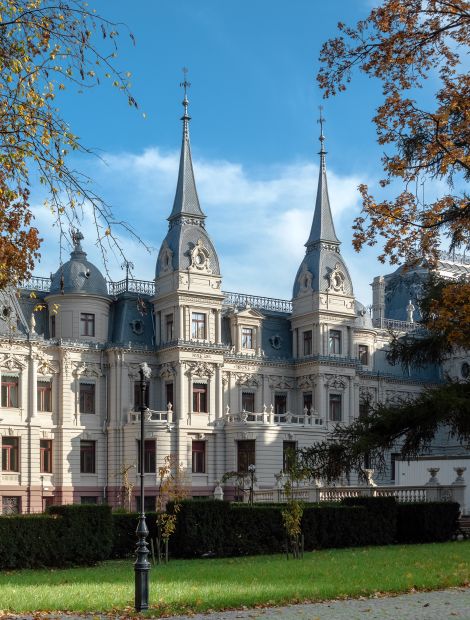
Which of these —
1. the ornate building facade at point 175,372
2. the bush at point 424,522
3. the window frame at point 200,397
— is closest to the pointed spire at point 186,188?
the ornate building facade at point 175,372

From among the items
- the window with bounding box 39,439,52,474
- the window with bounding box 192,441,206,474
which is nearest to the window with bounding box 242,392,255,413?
the window with bounding box 192,441,206,474

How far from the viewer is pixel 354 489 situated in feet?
143

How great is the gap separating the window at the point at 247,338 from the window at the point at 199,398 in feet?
18.0

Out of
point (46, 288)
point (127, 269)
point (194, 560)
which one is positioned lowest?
point (194, 560)

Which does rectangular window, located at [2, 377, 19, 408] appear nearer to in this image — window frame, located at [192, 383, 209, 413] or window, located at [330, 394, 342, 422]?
window frame, located at [192, 383, 209, 413]

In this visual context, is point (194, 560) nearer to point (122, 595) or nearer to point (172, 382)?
point (122, 595)

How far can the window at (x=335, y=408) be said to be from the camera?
6516cm

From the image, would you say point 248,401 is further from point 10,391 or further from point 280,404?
point 10,391

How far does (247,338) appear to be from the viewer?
65750 mm

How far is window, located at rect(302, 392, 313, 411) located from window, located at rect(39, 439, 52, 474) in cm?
1673

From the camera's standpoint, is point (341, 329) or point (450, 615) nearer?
point (450, 615)

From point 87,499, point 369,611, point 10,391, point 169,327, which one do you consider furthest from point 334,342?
point 369,611

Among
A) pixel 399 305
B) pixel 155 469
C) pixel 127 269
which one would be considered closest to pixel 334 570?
pixel 127 269

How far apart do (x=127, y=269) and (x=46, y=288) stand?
46.9m
